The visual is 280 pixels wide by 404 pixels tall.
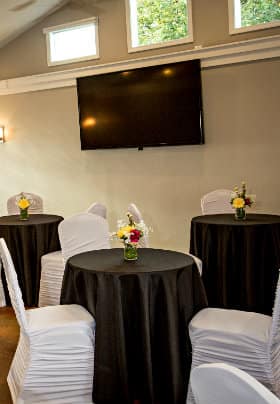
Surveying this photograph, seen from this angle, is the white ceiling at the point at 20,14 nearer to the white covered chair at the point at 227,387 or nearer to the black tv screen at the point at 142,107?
the black tv screen at the point at 142,107

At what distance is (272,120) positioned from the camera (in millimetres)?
5246

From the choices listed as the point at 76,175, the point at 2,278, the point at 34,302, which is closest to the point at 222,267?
the point at 34,302

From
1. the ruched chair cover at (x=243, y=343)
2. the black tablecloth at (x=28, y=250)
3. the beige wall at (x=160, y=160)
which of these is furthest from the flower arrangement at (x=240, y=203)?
the black tablecloth at (x=28, y=250)

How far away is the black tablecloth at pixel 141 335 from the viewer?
2.65 meters

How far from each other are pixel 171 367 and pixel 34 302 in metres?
2.48

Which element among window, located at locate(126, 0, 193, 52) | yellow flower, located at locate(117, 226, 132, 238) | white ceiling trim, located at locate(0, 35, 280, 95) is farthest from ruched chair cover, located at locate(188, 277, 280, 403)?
window, located at locate(126, 0, 193, 52)

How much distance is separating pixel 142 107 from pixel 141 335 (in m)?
3.81

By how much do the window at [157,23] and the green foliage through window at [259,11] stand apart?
67 cm

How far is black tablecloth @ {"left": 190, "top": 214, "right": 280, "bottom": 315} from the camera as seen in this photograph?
398 centimetres

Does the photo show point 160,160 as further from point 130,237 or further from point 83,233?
point 130,237

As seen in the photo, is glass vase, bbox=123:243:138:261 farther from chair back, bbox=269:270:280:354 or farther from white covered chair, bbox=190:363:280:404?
white covered chair, bbox=190:363:280:404

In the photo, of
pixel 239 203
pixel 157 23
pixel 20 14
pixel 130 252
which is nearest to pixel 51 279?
pixel 130 252

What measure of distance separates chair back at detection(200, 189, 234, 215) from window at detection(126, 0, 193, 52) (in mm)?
1992

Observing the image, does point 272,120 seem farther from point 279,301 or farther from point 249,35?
point 279,301
